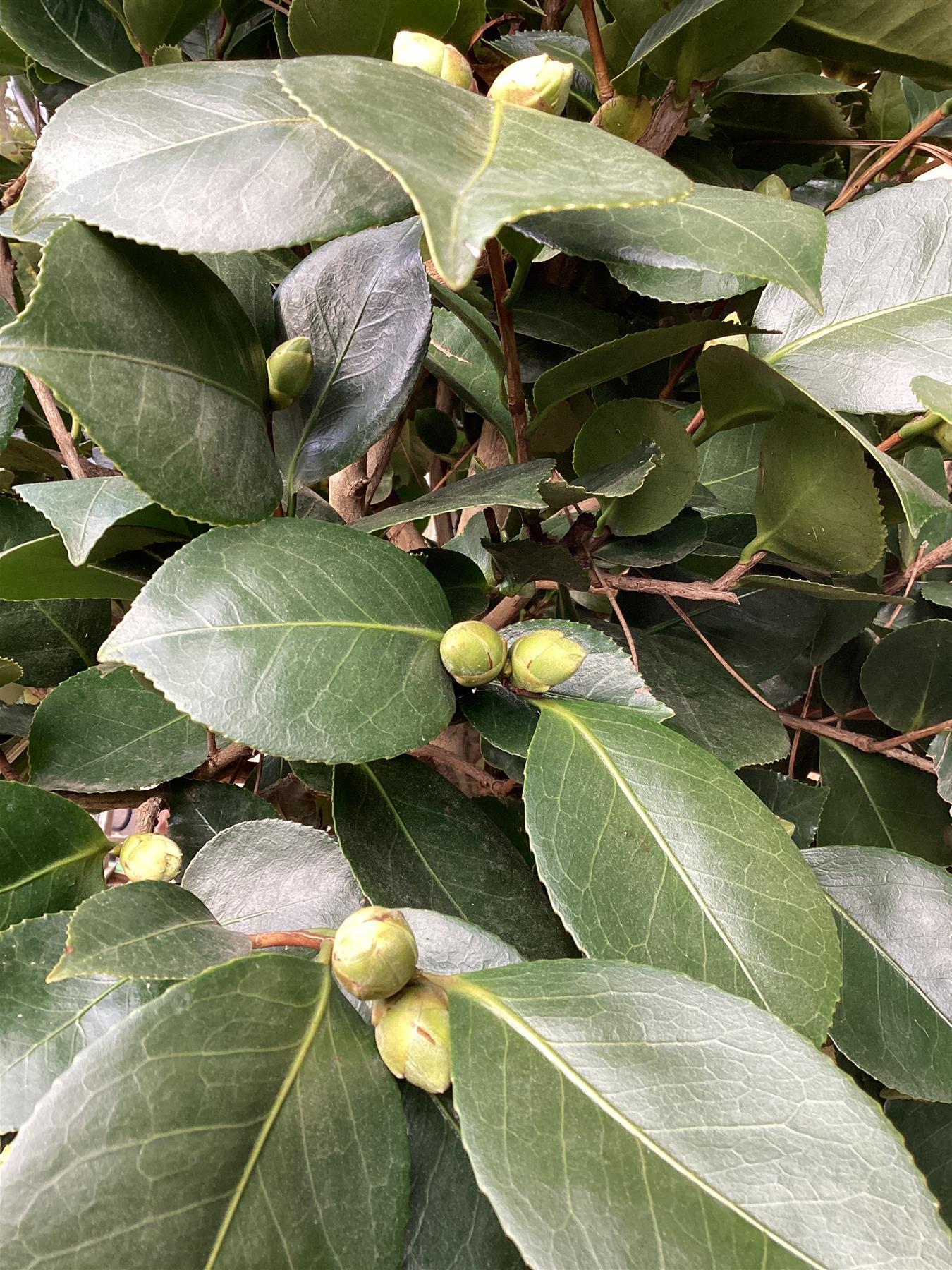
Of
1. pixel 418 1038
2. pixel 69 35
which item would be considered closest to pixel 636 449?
pixel 418 1038

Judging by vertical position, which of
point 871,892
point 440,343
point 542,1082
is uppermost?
point 440,343

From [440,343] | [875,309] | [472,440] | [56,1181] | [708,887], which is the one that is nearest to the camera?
[56,1181]

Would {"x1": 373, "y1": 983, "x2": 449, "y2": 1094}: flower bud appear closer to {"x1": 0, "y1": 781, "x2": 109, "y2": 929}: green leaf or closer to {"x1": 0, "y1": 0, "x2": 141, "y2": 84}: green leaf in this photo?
{"x1": 0, "y1": 781, "x2": 109, "y2": 929}: green leaf

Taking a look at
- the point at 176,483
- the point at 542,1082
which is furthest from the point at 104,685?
the point at 542,1082

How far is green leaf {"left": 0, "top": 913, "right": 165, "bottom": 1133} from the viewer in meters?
0.36

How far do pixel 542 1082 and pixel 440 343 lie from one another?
17.6 inches

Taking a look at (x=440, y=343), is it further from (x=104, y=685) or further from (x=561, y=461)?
(x=104, y=685)

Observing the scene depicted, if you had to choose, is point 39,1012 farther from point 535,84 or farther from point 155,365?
point 535,84

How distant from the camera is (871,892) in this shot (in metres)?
0.52

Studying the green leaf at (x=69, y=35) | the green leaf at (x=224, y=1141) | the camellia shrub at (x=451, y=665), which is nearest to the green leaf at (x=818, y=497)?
the camellia shrub at (x=451, y=665)

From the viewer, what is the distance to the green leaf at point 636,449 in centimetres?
47

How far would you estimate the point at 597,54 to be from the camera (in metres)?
0.49

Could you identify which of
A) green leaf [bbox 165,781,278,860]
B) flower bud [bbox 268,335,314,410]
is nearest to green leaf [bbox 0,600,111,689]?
green leaf [bbox 165,781,278,860]

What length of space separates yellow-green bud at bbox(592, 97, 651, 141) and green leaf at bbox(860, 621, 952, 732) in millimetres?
370
